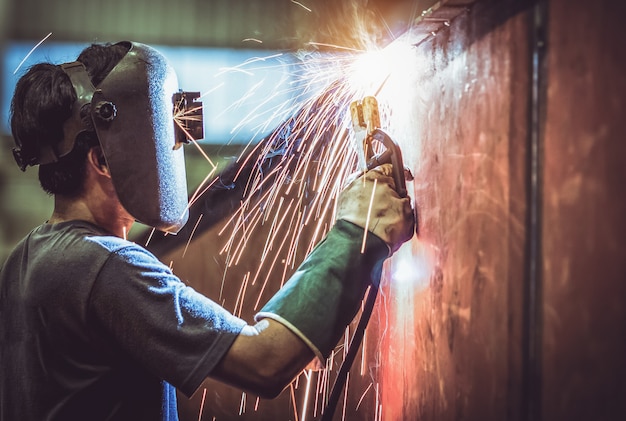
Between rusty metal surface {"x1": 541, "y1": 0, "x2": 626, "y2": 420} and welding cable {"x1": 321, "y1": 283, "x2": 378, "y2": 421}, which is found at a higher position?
rusty metal surface {"x1": 541, "y1": 0, "x2": 626, "y2": 420}

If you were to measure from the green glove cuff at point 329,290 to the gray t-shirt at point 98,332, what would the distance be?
13cm

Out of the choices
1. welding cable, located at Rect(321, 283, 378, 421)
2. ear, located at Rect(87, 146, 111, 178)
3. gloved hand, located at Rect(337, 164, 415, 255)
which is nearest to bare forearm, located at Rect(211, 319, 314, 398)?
welding cable, located at Rect(321, 283, 378, 421)

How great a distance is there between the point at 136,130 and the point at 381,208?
0.69 metres

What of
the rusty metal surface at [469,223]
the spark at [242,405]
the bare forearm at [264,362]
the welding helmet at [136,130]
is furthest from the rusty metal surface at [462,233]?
the spark at [242,405]

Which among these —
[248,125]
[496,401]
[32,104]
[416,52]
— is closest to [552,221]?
[496,401]

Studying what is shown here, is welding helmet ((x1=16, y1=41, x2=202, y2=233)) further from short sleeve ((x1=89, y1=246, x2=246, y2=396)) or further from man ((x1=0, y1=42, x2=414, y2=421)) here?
short sleeve ((x1=89, y1=246, x2=246, y2=396))

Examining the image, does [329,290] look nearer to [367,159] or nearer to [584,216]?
[367,159]

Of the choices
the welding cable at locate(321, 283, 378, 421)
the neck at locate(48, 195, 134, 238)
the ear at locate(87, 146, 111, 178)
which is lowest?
the welding cable at locate(321, 283, 378, 421)

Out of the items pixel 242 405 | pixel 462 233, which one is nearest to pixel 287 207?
pixel 242 405

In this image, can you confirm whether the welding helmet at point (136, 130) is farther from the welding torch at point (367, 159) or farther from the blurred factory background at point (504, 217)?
the blurred factory background at point (504, 217)

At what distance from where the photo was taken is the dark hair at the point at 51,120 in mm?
1492

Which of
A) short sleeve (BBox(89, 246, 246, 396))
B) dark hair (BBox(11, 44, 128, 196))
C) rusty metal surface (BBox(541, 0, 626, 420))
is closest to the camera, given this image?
rusty metal surface (BBox(541, 0, 626, 420))

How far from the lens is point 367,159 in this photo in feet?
4.70

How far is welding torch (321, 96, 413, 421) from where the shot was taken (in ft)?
4.45
